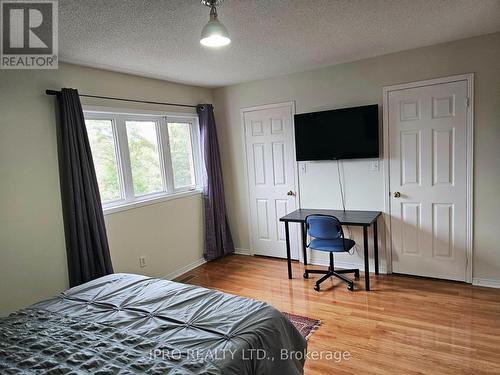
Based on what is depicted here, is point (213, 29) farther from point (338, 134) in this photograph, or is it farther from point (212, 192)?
point (212, 192)

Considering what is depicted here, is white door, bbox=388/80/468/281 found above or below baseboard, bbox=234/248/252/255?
above

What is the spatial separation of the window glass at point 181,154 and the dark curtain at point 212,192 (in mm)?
209

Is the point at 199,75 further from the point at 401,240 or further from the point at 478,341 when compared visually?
the point at 478,341

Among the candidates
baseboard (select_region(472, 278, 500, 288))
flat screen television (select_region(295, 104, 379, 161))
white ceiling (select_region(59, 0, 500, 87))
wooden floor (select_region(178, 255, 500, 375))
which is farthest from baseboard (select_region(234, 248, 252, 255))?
baseboard (select_region(472, 278, 500, 288))

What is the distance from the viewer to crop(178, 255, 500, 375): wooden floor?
7.44ft

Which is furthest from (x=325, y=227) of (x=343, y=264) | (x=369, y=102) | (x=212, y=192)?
(x=212, y=192)

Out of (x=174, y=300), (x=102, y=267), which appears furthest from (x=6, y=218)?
(x=174, y=300)

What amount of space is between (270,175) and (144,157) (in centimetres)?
167

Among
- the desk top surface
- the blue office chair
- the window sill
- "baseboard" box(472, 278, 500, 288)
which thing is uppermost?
the window sill

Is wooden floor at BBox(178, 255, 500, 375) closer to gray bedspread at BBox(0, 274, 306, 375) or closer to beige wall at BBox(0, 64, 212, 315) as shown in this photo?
gray bedspread at BBox(0, 274, 306, 375)

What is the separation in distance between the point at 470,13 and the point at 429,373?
2.63 metres

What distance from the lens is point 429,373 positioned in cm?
215

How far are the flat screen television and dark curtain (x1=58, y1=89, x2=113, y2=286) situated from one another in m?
2.40

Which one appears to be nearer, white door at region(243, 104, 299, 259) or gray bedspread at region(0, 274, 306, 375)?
gray bedspread at region(0, 274, 306, 375)
